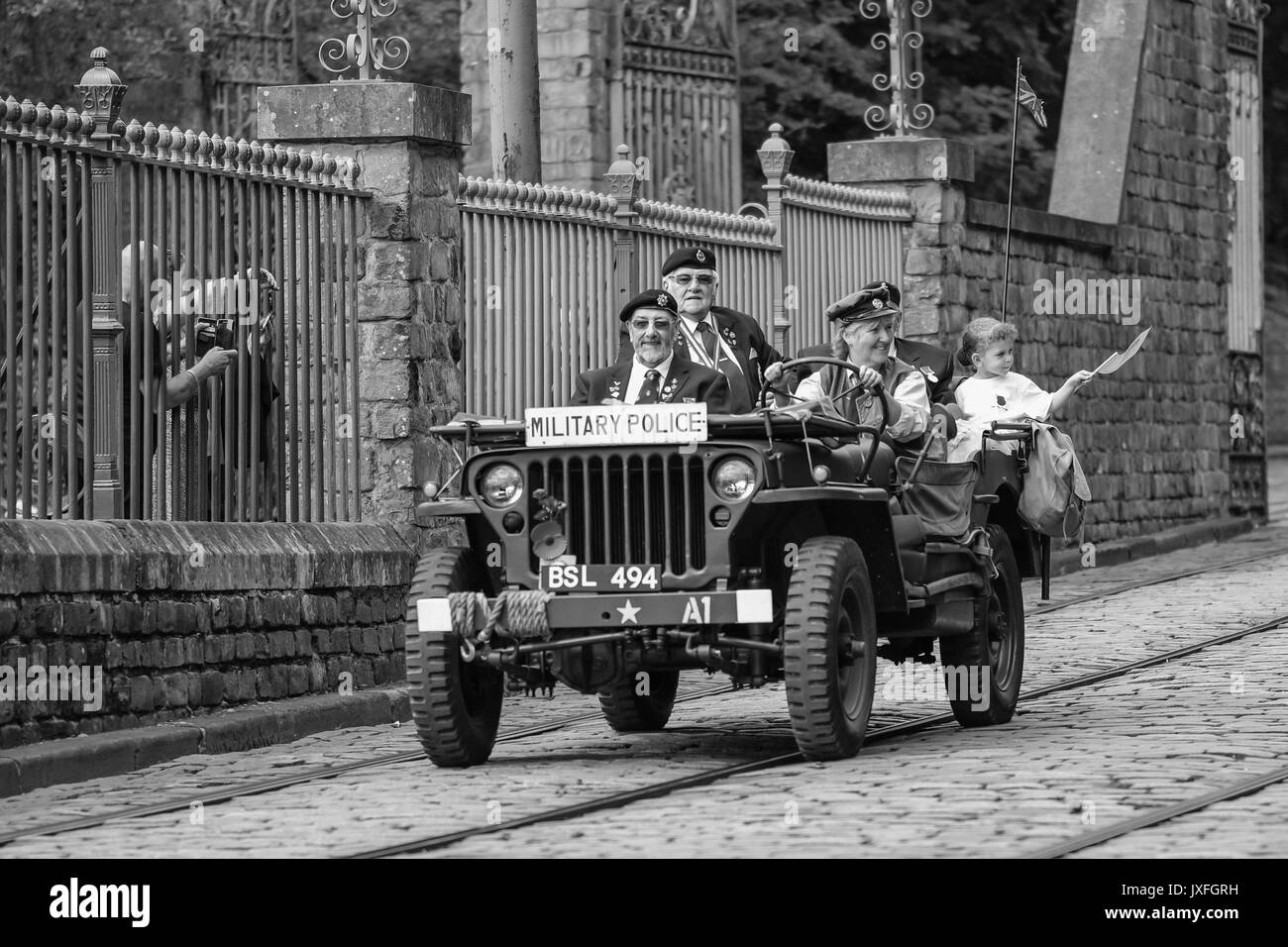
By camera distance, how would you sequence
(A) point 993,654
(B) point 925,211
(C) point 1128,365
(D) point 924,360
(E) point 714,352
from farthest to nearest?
(C) point 1128,365, (B) point 925,211, (E) point 714,352, (A) point 993,654, (D) point 924,360

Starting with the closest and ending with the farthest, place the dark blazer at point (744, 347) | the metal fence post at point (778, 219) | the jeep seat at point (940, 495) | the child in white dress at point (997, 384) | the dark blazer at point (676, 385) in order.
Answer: the dark blazer at point (676, 385) < the jeep seat at point (940, 495) < the dark blazer at point (744, 347) < the child in white dress at point (997, 384) < the metal fence post at point (778, 219)

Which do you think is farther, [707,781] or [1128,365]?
[1128,365]

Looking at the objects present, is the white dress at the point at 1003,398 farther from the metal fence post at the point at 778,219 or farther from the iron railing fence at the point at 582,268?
the metal fence post at the point at 778,219

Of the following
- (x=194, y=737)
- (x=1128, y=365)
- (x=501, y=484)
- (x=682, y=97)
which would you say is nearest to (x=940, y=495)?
(x=501, y=484)

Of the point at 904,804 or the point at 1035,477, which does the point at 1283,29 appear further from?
the point at 904,804

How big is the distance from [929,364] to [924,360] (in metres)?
0.03

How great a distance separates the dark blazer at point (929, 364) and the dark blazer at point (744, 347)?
0.20m

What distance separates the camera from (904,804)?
8484 millimetres

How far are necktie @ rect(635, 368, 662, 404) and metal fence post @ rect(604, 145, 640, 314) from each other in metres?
4.48

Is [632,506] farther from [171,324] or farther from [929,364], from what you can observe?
[171,324]

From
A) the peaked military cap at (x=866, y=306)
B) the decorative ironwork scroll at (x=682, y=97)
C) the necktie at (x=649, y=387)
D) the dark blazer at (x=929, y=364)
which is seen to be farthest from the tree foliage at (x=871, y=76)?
the necktie at (x=649, y=387)

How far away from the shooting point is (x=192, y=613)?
11.3 meters

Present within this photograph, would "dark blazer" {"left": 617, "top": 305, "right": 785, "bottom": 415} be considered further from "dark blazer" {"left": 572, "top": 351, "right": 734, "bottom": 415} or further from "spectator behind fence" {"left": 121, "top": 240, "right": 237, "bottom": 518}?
"spectator behind fence" {"left": 121, "top": 240, "right": 237, "bottom": 518}

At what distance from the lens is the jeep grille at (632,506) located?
31.8 feet
